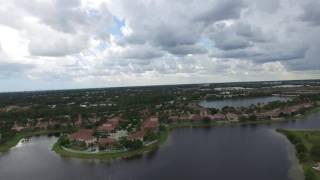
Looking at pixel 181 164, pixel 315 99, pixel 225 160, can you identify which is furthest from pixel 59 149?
pixel 315 99

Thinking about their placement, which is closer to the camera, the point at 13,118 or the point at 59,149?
the point at 59,149

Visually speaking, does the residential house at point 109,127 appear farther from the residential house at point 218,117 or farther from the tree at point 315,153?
the tree at point 315,153

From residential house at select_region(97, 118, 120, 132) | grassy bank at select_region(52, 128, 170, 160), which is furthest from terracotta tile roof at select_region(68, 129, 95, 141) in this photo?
residential house at select_region(97, 118, 120, 132)

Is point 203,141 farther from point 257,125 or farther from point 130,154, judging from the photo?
point 257,125

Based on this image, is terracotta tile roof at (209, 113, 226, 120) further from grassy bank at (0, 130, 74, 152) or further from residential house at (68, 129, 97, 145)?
grassy bank at (0, 130, 74, 152)

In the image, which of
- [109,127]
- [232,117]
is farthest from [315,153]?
[232,117]

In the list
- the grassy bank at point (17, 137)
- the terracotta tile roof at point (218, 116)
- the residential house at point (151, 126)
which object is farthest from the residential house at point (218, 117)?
the grassy bank at point (17, 137)
